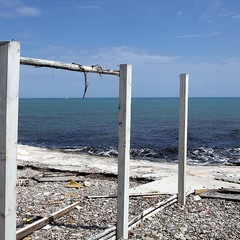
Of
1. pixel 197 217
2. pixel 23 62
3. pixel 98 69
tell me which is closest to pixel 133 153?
pixel 197 217

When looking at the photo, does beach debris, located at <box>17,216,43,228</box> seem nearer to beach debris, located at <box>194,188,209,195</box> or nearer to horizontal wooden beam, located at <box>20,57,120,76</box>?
horizontal wooden beam, located at <box>20,57,120,76</box>

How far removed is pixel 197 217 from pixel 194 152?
16748mm

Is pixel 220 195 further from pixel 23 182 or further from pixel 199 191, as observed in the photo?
pixel 23 182

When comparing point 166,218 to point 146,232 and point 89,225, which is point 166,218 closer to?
point 146,232

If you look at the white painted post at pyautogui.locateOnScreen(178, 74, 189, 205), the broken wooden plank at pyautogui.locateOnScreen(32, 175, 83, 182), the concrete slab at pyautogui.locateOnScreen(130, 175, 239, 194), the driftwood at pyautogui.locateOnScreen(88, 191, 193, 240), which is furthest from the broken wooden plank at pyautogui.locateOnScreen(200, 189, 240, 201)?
the broken wooden plank at pyautogui.locateOnScreen(32, 175, 83, 182)

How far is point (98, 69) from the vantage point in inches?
213

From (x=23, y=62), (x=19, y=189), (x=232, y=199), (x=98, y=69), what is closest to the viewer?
(x=23, y=62)

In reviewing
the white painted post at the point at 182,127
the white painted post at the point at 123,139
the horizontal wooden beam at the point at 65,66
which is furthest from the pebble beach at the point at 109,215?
the horizontal wooden beam at the point at 65,66

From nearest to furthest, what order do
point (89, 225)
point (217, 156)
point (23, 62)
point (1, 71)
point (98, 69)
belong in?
point (1, 71)
point (23, 62)
point (98, 69)
point (89, 225)
point (217, 156)

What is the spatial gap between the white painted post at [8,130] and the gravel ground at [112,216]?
82.0 inches

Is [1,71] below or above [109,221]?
above

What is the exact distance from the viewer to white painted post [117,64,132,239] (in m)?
5.00

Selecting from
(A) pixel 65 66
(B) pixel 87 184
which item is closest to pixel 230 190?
(B) pixel 87 184

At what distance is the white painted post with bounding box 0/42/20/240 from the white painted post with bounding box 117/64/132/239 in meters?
1.97
